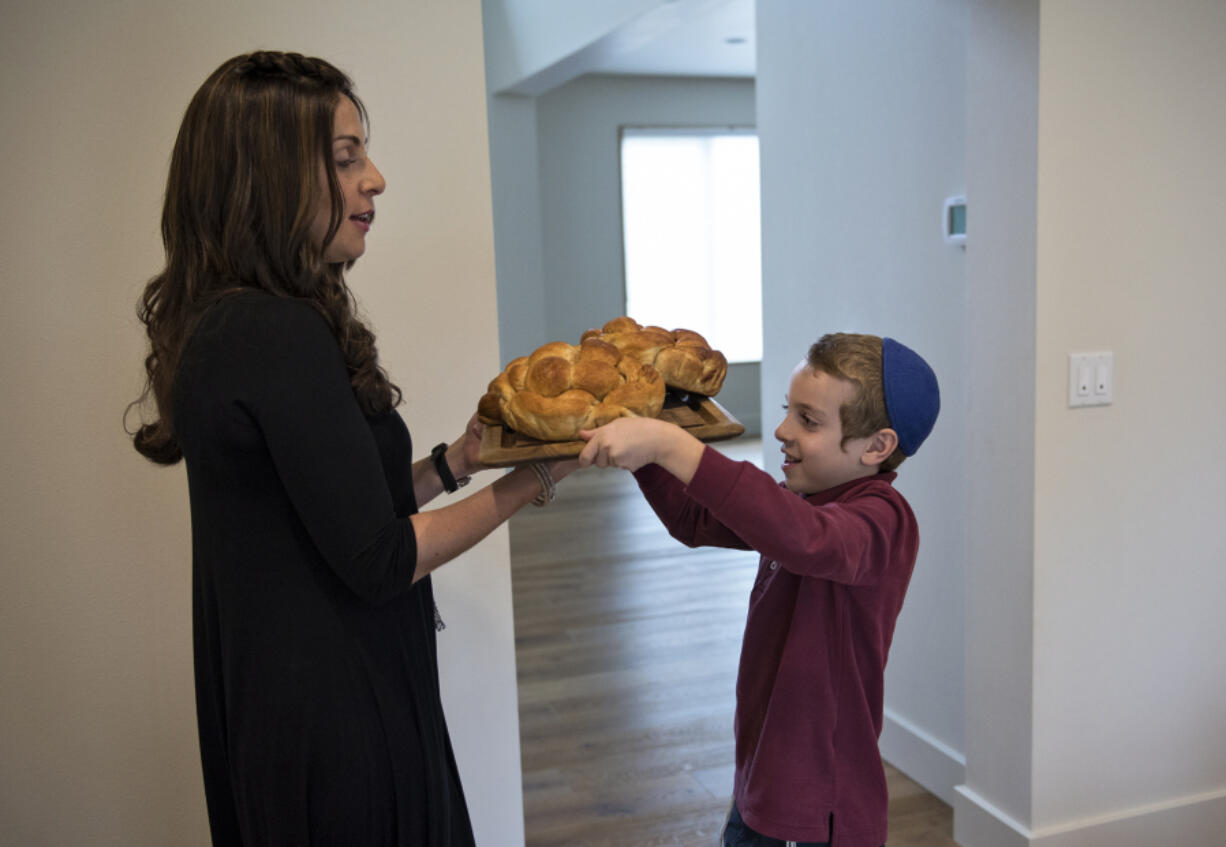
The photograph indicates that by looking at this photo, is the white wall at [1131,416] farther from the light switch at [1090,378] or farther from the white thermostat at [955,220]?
the white thermostat at [955,220]

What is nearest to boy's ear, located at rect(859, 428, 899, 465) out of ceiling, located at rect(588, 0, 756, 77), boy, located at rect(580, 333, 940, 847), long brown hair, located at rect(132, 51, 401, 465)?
boy, located at rect(580, 333, 940, 847)

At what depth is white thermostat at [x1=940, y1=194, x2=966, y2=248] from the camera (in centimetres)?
248

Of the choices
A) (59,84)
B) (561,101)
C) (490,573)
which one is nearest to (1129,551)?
(490,573)

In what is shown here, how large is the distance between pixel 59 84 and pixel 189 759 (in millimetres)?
1257

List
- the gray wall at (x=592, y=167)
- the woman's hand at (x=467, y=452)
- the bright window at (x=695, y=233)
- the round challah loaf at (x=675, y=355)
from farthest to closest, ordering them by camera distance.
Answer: the bright window at (x=695, y=233), the gray wall at (x=592, y=167), the woman's hand at (x=467, y=452), the round challah loaf at (x=675, y=355)

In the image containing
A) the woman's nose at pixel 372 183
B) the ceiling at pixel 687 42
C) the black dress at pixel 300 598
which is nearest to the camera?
the black dress at pixel 300 598

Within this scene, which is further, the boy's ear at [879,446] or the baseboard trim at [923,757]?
the baseboard trim at [923,757]

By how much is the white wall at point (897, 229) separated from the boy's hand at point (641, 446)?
1.38 metres

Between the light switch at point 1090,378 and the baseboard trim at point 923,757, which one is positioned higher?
the light switch at point 1090,378

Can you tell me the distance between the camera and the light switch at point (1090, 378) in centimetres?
216

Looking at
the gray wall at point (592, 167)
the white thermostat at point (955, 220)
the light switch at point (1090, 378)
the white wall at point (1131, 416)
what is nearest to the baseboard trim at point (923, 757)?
the white wall at point (1131, 416)

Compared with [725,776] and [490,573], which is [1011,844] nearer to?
[725,776]

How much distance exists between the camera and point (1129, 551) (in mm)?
2268

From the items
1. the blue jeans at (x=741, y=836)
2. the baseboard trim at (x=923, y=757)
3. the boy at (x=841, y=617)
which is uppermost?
the boy at (x=841, y=617)
